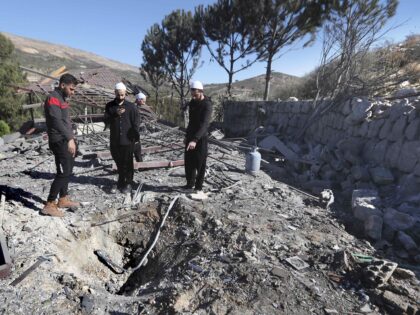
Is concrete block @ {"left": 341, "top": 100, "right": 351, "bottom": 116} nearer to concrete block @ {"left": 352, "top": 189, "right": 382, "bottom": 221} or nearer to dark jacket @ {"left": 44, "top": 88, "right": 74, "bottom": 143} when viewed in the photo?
concrete block @ {"left": 352, "top": 189, "right": 382, "bottom": 221}

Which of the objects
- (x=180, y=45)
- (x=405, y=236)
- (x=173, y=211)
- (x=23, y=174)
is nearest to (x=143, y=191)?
(x=173, y=211)

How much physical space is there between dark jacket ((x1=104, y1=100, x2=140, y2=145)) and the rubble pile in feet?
2.84

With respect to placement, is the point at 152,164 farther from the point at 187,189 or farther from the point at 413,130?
the point at 413,130

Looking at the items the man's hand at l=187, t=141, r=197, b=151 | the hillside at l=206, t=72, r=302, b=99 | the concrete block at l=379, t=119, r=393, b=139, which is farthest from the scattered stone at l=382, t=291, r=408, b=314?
the hillside at l=206, t=72, r=302, b=99

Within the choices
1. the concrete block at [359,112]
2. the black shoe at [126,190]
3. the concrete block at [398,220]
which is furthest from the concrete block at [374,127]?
the black shoe at [126,190]

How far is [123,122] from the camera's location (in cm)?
505

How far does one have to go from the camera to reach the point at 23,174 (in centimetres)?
632

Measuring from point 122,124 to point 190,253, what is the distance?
7.27ft

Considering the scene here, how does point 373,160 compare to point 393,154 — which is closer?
point 393,154

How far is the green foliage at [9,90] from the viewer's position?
17922mm

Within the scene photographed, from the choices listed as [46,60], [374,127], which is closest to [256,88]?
[374,127]

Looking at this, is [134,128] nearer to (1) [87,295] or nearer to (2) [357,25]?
(1) [87,295]

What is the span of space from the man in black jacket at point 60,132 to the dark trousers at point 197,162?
5.70 ft

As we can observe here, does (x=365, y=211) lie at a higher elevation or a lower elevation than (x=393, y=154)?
lower
